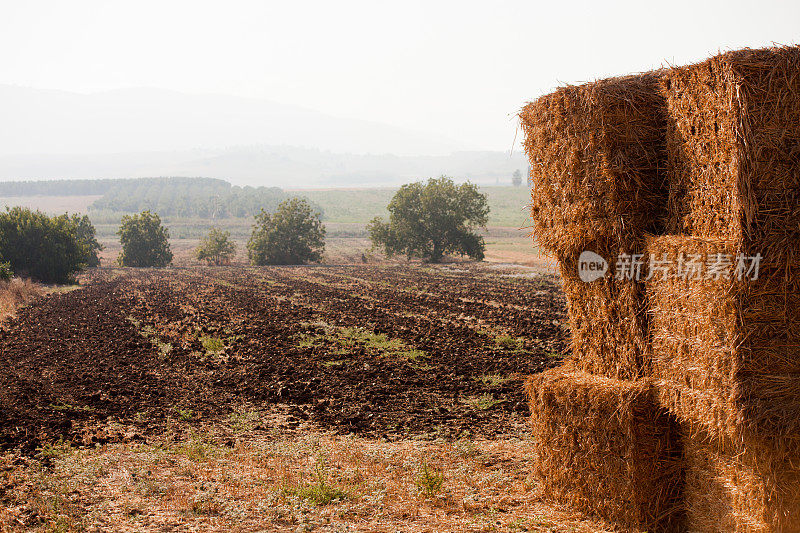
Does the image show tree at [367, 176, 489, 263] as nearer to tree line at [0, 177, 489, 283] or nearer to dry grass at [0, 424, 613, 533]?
tree line at [0, 177, 489, 283]

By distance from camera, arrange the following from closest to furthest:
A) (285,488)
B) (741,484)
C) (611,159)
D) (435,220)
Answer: (741,484), (611,159), (285,488), (435,220)

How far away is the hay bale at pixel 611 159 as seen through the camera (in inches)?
210

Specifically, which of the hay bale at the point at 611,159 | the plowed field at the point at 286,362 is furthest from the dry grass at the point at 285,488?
the hay bale at the point at 611,159

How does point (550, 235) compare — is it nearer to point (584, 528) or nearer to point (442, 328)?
point (584, 528)

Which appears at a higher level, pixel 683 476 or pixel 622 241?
pixel 622 241

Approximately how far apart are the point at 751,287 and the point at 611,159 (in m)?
1.65

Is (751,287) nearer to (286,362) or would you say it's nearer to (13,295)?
(286,362)

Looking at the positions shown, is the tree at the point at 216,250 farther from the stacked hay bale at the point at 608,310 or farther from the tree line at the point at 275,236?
the stacked hay bale at the point at 608,310

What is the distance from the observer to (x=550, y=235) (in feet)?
20.3

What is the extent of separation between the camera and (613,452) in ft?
17.6

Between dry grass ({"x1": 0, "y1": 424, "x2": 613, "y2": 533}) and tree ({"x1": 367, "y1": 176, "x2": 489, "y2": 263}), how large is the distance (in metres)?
44.7

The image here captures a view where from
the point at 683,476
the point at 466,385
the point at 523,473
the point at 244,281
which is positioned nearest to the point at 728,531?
the point at 683,476

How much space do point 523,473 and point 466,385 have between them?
168 inches

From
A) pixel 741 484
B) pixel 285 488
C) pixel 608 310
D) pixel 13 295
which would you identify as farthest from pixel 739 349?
pixel 13 295
